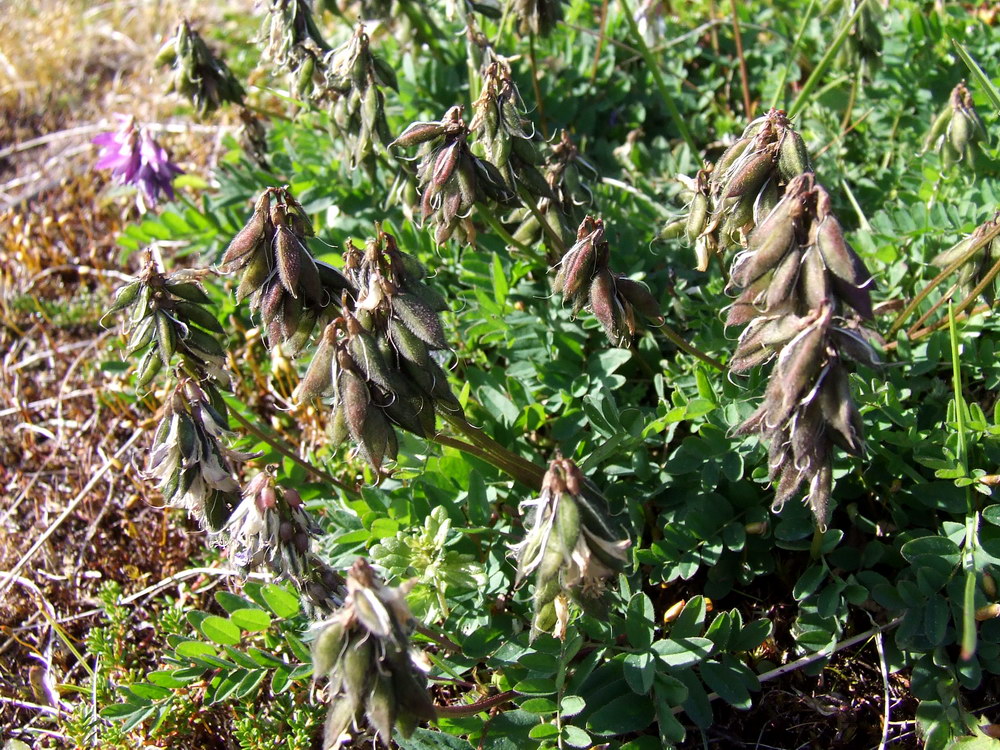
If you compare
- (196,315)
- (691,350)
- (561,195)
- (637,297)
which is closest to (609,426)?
(691,350)

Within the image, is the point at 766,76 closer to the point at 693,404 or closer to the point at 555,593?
the point at 693,404

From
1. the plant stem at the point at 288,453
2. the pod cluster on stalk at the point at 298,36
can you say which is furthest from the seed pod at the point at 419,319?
the pod cluster on stalk at the point at 298,36

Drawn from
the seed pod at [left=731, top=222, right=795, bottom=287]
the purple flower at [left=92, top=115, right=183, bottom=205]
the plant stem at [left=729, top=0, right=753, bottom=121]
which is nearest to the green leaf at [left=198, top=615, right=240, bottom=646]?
the seed pod at [left=731, top=222, right=795, bottom=287]

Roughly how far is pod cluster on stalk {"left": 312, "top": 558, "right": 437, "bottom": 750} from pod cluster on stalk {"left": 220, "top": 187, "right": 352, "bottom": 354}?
30.0 inches

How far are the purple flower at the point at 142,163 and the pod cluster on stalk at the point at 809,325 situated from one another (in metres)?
2.65

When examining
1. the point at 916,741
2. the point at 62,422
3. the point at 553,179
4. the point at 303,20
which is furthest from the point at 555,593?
the point at 62,422

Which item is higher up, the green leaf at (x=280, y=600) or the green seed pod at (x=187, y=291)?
the green seed pod at (x=187, y=291)

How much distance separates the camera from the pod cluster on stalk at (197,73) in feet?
12.4

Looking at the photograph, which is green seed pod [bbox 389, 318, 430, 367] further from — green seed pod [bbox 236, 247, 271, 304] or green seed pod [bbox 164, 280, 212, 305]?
green seed pod [bbox 164, 280, 212, 305]

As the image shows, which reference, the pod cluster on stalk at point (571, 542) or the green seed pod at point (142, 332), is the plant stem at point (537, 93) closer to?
the green seed pod at point (142, 332)

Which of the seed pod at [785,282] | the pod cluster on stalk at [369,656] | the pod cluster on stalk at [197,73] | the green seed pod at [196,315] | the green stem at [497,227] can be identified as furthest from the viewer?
the pod cluster on stalk at [197,73]

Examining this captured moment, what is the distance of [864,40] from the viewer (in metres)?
3.72

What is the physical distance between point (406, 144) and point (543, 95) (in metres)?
2.04

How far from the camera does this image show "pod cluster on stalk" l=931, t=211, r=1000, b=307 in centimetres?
265
